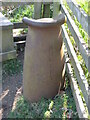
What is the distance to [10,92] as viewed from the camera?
3559 mm

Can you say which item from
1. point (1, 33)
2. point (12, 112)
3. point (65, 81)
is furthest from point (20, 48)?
point (12, 112)

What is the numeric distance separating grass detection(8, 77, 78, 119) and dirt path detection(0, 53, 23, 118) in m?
0.20

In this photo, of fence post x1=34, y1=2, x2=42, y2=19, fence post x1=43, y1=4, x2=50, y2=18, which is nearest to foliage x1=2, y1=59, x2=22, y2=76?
fence post x1=34, y1=2, x2=42, y2=19

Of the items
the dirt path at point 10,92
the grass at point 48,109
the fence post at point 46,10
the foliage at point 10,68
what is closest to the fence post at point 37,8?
the fence post at point 46,10

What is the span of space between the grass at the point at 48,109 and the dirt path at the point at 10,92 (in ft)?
0.64

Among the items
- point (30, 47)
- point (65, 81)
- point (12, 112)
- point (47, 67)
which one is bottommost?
point (12, 112)

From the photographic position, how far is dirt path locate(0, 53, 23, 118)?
3150 millimetres

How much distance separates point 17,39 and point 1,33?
4.59 ft

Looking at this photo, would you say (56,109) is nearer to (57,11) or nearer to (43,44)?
(43,44)

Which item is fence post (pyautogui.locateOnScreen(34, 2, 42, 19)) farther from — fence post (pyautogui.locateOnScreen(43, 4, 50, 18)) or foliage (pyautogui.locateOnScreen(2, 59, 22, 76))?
foliage (pyautogui.locateOnScreen(2, 59, 22, 76))

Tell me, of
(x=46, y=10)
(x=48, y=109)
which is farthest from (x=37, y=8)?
(x=48, y=109)

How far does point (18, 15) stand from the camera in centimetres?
576

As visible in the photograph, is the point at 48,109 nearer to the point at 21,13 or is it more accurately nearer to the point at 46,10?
the point at 46,10

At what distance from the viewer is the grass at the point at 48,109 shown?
2.75 m
